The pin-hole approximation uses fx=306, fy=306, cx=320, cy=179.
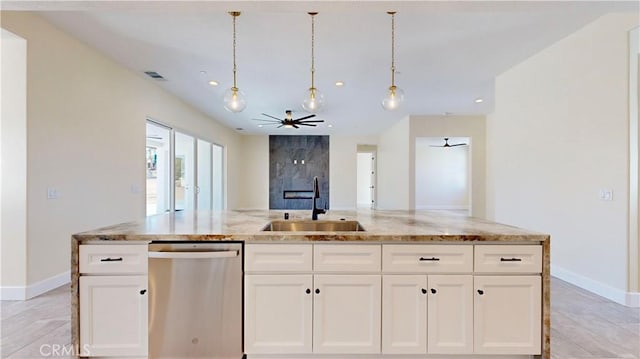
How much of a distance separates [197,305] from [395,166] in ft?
24.1

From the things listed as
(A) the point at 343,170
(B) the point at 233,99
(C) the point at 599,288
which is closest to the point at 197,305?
(B) the point at 233,99

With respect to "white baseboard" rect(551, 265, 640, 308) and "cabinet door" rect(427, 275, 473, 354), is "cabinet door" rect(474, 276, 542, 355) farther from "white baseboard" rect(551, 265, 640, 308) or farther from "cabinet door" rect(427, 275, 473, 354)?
"white baseboard" rect(551, 265, 640, 308)

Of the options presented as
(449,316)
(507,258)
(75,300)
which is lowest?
(449,316)

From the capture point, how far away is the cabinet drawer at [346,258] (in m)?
1.83

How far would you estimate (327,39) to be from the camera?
132 inches

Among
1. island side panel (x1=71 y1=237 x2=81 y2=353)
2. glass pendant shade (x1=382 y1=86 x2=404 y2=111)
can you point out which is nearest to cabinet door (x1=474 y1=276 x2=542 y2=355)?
glass pendant shade (x1=382 y1=86 x2=404 y2=111)

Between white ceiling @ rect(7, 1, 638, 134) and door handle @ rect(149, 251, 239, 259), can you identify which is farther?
white ceiling @ rect(7, 1, 638, 134)

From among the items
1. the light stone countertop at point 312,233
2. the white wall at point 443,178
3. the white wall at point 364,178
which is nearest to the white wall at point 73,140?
the light stone countertop at point 312,233

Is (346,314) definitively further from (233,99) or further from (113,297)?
(233,99)

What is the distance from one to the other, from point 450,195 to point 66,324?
1131 cm

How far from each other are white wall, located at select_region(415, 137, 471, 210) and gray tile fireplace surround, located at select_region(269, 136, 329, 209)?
3.71m

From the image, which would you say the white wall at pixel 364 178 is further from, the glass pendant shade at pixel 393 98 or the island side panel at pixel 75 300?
the island side panel at pixel 75 300

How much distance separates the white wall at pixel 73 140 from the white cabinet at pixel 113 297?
1.82m

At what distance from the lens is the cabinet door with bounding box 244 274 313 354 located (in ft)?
6.01
